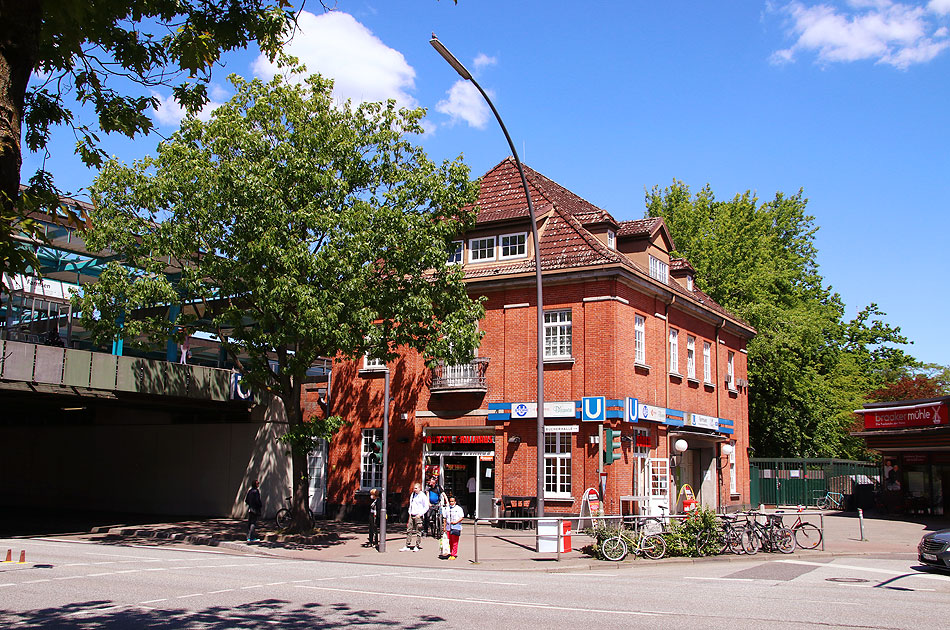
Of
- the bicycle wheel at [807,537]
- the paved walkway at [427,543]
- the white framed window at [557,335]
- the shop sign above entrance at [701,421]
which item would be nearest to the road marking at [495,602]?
the paved walkway at [427,543]

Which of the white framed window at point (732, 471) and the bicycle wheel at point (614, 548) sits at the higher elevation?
the white framed window at point (732, 471)

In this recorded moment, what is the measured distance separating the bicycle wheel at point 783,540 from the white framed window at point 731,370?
1450cm

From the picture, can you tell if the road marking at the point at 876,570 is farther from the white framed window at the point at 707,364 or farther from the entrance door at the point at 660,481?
the white framed window at the point at 707,364

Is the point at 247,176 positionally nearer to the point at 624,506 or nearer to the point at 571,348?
the point at 571,348

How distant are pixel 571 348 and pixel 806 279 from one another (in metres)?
27.7

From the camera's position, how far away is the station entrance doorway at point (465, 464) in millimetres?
26031

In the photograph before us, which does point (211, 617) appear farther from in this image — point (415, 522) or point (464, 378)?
point (464, 378)

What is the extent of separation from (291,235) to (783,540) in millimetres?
13934

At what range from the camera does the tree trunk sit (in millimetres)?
4965

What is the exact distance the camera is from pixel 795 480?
126ft

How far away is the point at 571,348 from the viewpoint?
2520 cm

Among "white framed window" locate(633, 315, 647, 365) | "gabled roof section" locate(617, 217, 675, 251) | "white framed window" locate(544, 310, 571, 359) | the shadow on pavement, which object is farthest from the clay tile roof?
the shadow on pavement

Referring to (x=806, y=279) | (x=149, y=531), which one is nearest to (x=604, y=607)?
(x=149, y=531)

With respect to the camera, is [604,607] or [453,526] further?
[453,526]
